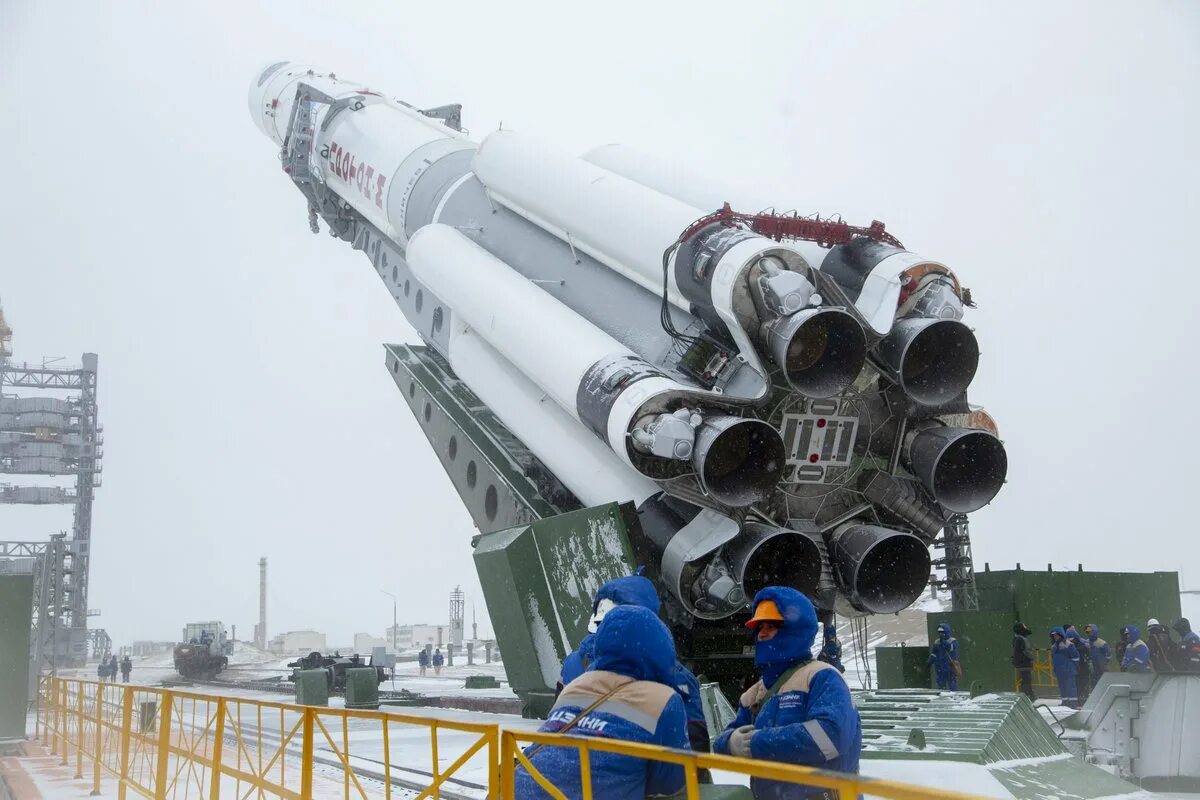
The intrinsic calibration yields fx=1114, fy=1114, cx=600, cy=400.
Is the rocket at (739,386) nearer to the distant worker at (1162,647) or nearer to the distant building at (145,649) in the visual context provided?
the distant worker at (1162,647)

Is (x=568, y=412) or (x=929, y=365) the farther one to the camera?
(x=568, y=412)

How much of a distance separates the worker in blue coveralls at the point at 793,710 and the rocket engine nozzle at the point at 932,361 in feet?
13.8

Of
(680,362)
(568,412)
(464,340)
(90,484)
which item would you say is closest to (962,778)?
(680,362)

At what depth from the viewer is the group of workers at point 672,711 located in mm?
2932

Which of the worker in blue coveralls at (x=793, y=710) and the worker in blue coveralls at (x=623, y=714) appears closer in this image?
the worker in blue coveralls at (x=623, y=714)

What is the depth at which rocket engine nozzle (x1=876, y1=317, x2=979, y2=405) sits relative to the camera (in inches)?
287

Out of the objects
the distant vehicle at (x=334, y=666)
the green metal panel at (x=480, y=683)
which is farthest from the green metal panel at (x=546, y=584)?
the green metal panel at (x=480, y=683)

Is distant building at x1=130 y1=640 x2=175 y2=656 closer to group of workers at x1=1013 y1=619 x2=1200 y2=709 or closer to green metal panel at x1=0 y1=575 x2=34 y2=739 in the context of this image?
green metal panel at x1=0 y1=575 x2=34 y2=739

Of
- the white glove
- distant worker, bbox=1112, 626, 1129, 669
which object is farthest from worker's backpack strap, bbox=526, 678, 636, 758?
distant worker, bbox=1112, 626, 1129, 669

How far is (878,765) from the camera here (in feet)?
19.6

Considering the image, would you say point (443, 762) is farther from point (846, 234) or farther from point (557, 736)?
point (557, 736)

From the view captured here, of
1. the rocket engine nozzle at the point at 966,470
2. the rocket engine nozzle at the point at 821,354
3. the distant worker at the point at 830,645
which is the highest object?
the rocket engine nozzle at the point at 821,354

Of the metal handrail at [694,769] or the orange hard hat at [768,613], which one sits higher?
the orange hard hat at [768,613]

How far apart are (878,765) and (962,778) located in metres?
0.47
